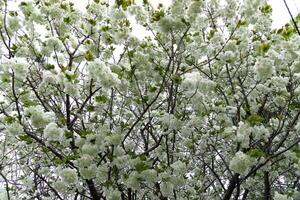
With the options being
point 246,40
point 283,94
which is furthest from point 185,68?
point 283,94

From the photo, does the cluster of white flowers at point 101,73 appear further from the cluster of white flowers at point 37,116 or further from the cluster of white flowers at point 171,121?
the cluster of white flowers at point 171,121

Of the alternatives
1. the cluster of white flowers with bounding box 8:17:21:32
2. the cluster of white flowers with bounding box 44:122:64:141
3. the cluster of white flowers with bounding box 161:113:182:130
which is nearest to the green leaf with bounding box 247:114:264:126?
the cluster of white flowers with bounding box 161:113:182:130

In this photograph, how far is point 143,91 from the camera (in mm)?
5023

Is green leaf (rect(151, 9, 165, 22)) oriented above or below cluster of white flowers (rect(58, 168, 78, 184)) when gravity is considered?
above

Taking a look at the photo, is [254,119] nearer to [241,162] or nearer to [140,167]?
[241,162]

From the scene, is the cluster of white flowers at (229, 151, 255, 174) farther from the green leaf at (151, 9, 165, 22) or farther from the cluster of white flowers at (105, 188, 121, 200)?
the green leaf at (151, 9, 165, 22)

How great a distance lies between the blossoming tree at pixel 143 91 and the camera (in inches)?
151

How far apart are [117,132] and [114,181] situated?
0.49m

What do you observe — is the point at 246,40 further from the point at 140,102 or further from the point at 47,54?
the point at 47,54

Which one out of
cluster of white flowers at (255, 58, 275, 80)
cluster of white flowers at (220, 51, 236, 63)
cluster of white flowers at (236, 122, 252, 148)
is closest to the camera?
cluster of white flowers at (236, 122, 252, 148)

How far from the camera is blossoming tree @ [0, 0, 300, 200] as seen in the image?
3.83 meters

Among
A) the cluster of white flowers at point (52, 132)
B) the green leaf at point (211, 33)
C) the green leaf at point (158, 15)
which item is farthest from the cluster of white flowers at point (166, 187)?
the green leaf at point (211, 33)

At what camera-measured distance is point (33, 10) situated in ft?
13.5

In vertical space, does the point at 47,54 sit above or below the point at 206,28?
below
